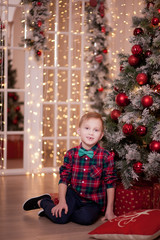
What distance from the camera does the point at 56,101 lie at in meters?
5.20

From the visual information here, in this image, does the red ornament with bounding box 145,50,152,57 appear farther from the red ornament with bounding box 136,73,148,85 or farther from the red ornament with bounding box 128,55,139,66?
the red ornament with bounding box 136,73,148,85

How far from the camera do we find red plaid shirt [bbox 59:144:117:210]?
3.21 meters

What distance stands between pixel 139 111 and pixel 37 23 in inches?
83.8

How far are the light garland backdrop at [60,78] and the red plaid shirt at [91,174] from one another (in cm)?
190

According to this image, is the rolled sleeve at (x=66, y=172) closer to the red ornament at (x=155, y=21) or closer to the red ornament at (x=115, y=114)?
the red ornament at (x=115, y=114)

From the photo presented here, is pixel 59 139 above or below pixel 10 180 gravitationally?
above

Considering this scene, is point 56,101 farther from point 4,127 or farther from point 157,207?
point 157,207

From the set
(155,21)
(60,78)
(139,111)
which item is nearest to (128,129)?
(139,111)

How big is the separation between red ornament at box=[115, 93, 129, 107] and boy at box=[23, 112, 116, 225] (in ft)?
0.87

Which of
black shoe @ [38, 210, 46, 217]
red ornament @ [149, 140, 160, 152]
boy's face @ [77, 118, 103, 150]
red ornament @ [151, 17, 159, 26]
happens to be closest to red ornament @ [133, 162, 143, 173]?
red ornament @ [149, 140, 160, 152]

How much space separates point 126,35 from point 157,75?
2.17 meters

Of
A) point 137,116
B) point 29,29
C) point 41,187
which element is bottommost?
point 41,187

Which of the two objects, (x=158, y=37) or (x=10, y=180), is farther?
(x=10, y=180)

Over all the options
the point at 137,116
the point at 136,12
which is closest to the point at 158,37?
the point at 137,116
